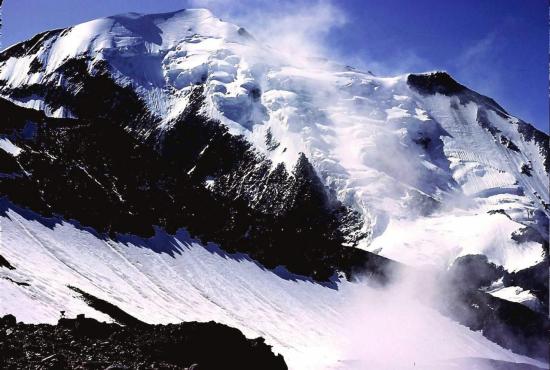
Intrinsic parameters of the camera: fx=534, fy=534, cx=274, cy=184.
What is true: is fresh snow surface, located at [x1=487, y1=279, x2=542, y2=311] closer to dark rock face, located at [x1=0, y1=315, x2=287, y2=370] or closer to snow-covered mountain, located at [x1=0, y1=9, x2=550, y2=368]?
snow-covered mountain, located at [x1=0, y1=9, x2=550, y2=368]

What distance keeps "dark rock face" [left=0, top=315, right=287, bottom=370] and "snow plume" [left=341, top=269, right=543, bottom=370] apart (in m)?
51.3

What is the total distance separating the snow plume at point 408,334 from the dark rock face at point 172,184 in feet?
38.5

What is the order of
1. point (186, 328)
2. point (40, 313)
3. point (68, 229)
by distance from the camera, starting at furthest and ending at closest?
point (68, 229)
point (40, 313)
point (186, 328)

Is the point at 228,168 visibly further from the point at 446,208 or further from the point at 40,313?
the point at 40,313

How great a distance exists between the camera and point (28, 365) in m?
20.0

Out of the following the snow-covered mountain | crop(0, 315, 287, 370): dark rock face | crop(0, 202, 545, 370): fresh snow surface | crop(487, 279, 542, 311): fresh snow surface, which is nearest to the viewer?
crop(0, 315, 287, 370): dark rock face

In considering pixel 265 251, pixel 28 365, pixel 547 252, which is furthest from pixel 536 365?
pixel 28 365

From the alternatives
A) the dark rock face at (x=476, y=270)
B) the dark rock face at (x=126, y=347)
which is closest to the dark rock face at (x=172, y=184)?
the dark rock face at (x=476, y=270)

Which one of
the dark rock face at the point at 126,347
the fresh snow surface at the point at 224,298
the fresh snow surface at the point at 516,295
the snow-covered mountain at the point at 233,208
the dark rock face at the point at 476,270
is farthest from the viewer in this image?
the dark rock face at the point at 476,270

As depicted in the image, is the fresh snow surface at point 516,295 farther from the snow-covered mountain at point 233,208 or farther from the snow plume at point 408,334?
the snow plume at point 408,334

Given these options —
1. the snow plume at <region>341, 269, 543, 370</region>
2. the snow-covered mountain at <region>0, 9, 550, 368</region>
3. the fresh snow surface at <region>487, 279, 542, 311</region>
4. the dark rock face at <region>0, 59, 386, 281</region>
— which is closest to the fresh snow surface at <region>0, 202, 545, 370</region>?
the snow plume at <region>341, 269, 543, 370</region>

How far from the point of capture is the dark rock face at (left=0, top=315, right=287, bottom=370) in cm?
2134

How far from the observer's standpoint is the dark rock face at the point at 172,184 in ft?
307

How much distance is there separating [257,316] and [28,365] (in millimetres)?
73370
